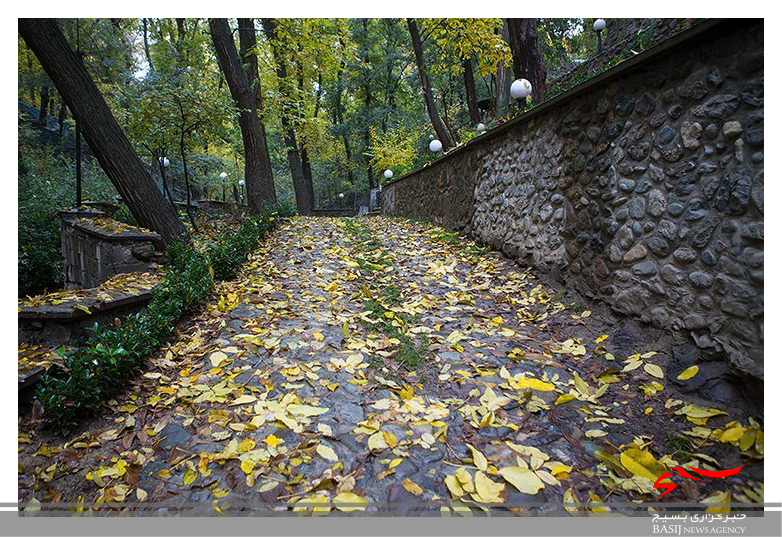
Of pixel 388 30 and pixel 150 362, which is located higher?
pixel 388 30

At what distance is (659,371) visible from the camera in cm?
204

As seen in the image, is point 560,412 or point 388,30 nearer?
point 560,412

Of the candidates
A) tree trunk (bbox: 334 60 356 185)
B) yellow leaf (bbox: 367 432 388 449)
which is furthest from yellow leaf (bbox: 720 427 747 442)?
tree trunk (bbox: 334 60 356 185)

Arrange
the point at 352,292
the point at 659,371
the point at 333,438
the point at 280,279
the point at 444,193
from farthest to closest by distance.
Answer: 1. the point at 444,193
2. the point at 280,279
3. the point at 352,292
4. the point at 659,371
5. the point at 333,438

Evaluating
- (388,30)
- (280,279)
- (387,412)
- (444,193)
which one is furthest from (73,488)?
→ (388,30)

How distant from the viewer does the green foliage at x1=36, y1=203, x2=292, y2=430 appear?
6.04 feet

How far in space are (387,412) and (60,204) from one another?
7.37 meters

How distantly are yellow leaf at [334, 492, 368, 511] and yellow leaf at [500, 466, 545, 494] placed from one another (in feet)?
1.82

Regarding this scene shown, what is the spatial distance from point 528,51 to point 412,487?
6339 millimetres

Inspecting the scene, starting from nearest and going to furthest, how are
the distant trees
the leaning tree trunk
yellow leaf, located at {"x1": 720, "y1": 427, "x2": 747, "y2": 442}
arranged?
yellow leaf, located at {"x1": 720, "y1": 427, "x2": 747, "y2": 442} → the leaning tree trunk → the distant trees

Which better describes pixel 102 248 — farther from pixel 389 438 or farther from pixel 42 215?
pixel 389 438

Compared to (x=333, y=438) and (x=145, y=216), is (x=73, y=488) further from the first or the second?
(x=145, y=216)

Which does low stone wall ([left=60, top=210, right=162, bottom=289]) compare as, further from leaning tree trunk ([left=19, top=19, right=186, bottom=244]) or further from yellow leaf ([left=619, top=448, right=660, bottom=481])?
yellow leaf ([left=619, top=448, right=660, bottom=481])

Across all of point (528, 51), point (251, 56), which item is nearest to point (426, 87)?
point (528, 51)
